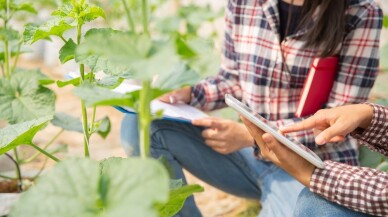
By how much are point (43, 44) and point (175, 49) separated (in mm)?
3422

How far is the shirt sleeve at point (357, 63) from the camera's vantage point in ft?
4.14

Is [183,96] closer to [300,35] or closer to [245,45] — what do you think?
[245,45]

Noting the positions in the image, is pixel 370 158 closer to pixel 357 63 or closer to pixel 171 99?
pixel 357 63

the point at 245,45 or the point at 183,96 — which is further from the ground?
the point at 245,45

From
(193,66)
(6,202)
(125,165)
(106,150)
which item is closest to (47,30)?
(193,66)

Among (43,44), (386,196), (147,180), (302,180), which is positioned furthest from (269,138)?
(43,44)

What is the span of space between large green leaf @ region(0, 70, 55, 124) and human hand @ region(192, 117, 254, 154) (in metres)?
0.38

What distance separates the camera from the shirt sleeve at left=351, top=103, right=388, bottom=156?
3.61 feet

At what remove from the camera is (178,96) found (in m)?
1.42

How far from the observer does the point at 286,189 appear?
1.31 metres

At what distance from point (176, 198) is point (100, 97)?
242 millimetres

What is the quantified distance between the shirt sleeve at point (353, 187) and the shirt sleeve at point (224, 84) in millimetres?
511

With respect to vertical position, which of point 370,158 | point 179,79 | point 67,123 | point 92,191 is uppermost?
point 179,79

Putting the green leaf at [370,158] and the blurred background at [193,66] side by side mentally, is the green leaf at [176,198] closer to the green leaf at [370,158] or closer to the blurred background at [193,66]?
the blurred background at [193,66]
